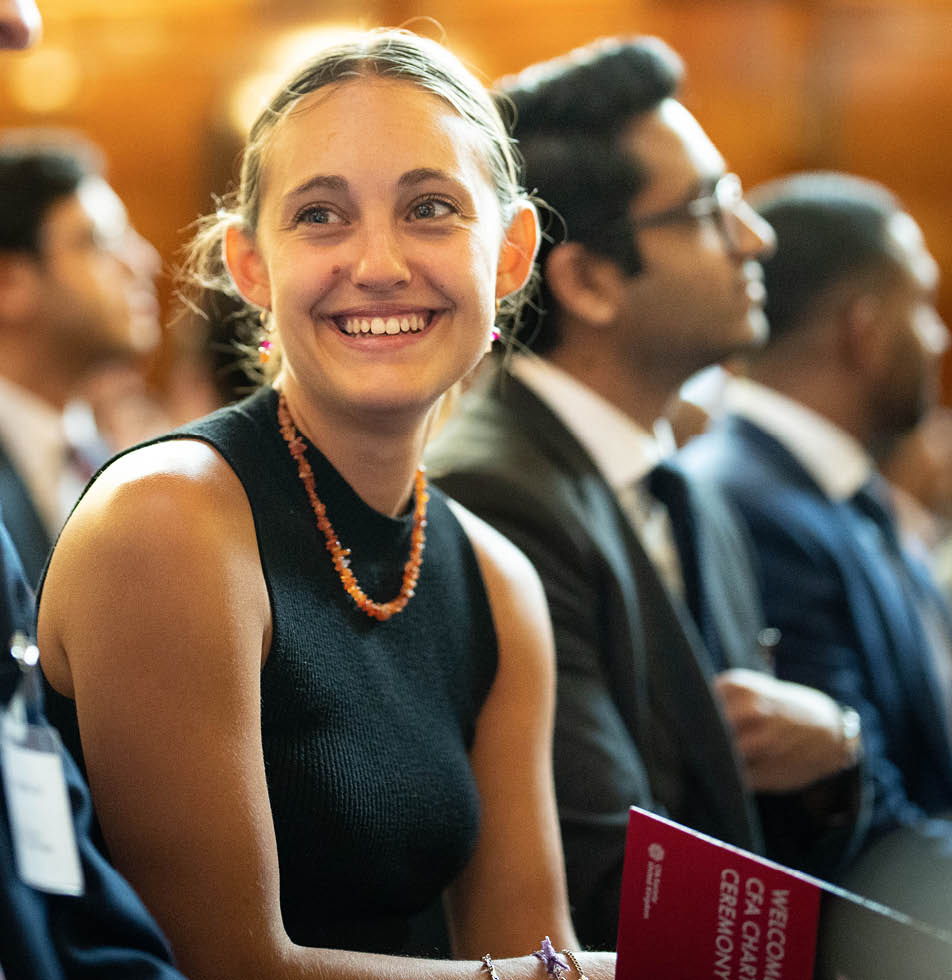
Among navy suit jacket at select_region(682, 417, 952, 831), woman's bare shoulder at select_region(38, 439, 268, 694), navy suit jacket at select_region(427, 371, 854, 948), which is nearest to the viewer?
woman's bare shoulder at select_region(38, 439, 268, 694)

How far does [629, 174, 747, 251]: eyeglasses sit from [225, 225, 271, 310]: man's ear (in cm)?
84

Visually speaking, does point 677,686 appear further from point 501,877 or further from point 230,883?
point 230,883

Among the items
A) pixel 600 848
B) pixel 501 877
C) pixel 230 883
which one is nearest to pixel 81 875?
pixel 230 883

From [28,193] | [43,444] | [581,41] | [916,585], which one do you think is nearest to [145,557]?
[916,585]

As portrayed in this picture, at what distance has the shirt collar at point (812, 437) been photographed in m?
2.73

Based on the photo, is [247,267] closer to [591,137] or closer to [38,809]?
[38,809]

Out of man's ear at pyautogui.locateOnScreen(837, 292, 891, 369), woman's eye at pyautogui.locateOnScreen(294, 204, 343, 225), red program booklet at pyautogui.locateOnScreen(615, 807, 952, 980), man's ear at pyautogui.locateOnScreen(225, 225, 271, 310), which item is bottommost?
red program booklet at pyautogui.locateOnScreen(615, 807, 952, 980)

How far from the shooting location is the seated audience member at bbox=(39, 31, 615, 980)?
42.6 inches

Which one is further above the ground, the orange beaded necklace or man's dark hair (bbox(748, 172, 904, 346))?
man's dark hair (bbox(748, 172, 904, 346))

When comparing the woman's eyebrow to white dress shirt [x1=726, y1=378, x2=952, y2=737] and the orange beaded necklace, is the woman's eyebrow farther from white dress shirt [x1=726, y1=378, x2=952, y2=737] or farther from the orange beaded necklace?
white dress shirt [x1=726, y1=378, x2=952, y2=737]

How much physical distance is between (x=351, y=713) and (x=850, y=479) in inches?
70.2

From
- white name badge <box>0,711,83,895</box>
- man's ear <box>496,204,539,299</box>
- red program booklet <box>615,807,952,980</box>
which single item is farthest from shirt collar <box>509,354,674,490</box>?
white name badge <box>0,711,83,895</box>

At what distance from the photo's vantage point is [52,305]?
3.21 m

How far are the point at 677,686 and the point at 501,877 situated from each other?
471 mm
